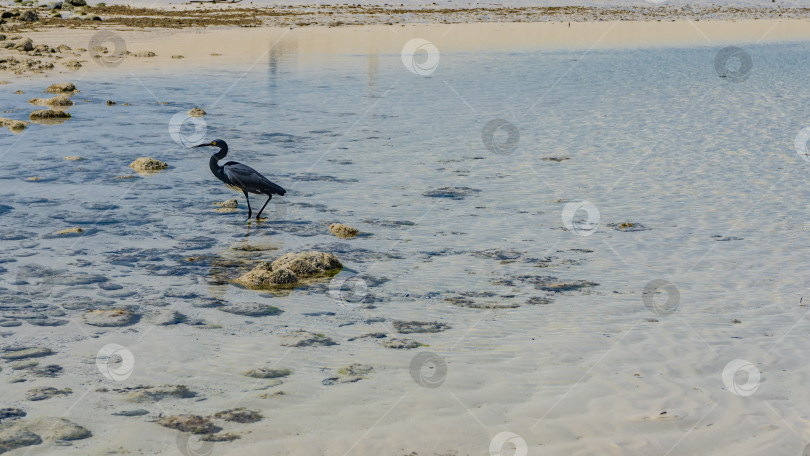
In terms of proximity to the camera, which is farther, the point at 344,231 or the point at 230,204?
the point at 230,204

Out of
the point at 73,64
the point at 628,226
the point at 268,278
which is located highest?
the point at 73,64

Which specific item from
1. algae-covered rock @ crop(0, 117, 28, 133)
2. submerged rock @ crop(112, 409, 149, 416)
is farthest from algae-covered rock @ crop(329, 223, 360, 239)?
algae-covered rock @ crop(0, 117, 28, 133)

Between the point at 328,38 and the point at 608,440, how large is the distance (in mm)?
37345

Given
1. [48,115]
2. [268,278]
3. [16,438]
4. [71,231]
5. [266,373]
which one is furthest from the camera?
[48,115]

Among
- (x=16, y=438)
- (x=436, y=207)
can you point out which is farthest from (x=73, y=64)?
(x=16, y=438)

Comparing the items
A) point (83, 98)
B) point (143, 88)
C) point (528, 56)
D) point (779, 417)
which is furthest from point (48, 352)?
point (528, 56)

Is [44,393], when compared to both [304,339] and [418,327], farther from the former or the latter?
[418,327]

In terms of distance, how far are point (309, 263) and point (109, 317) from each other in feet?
7.75

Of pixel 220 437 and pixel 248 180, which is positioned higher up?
pixel 248 180

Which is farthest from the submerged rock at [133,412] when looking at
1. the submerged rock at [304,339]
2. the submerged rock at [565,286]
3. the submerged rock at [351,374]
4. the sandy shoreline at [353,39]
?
the sandy shoreline at [353,39]

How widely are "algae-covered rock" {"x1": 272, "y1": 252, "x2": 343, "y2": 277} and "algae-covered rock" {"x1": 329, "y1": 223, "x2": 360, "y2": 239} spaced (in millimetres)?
1343

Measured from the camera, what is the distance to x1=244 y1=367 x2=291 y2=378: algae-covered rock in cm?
703

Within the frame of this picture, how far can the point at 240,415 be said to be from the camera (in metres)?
6.32

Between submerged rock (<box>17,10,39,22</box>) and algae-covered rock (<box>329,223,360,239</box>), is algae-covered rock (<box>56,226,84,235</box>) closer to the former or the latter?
algae-covered rock (<box>329,223,360,239</box>)
